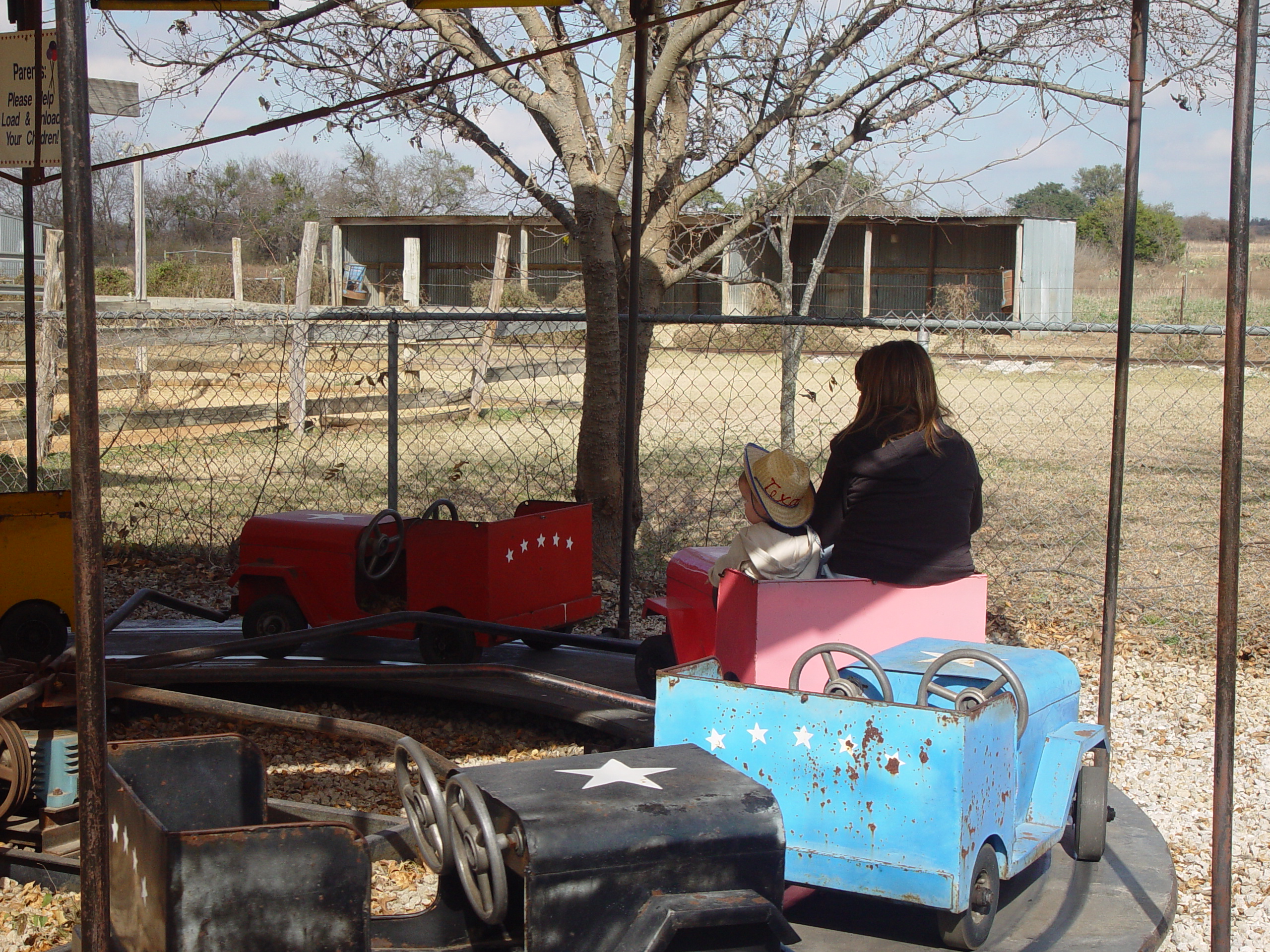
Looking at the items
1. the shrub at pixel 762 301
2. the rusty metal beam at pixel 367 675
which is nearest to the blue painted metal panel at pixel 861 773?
the rusty metal beam at pixel 367 675

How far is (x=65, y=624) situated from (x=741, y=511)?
5.03m

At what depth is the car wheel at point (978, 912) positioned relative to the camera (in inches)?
102

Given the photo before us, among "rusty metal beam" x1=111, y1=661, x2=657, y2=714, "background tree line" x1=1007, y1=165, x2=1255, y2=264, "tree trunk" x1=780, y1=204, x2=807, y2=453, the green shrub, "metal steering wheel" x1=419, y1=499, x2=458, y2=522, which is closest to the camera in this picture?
"rusty metal beam" x1=111, y1=661, x2=657, y2=714

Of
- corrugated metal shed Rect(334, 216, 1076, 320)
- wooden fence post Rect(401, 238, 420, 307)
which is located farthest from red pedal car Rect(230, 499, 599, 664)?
corrugated metal shed Rect(334, 216, 1076, 320)

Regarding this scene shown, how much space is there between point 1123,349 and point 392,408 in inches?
169

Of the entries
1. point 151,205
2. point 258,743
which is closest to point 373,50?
point 258,743

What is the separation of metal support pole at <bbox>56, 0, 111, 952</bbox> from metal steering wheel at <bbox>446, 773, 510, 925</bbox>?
0.60m

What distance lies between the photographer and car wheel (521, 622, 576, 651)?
15.7ft

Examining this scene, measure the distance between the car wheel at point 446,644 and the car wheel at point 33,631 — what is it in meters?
1.46

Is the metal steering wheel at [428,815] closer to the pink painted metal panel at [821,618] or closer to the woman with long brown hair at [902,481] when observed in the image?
the pink painted metal panel at [821,618]

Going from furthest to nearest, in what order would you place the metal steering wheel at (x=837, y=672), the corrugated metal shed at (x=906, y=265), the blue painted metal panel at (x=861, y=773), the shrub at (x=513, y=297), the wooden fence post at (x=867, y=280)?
the corrugated metal shed at (x=906, y=265)
the shrub at (x=513, y=297)
the wooden fence post at (x=867, y=280)
the metal steering wheel at (x=837, y=672)
the blue painted metal panel at (x=861, y=773)

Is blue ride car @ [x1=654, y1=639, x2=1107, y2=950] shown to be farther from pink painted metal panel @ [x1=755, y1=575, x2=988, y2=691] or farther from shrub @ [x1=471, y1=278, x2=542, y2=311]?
shrub @ [x1=471, y1=278, x2=542, y2=311]

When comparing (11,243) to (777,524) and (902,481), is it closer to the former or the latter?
(777,524)

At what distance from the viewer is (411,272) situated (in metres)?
24.2
